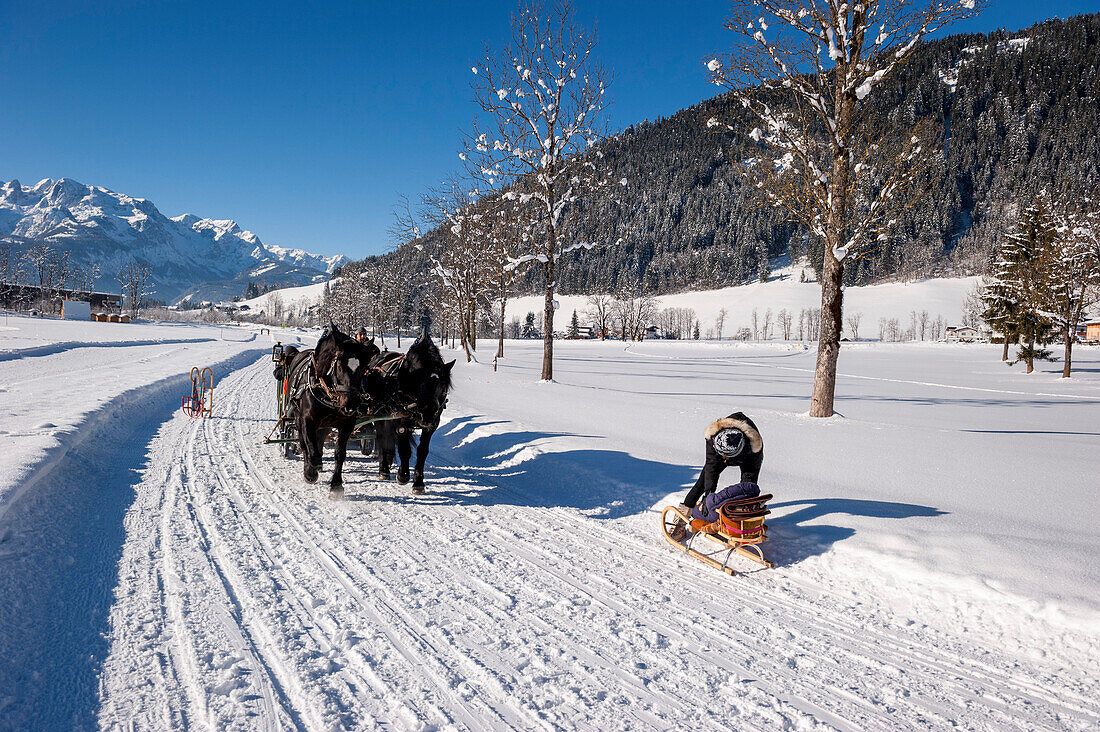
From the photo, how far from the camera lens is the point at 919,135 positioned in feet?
36.1

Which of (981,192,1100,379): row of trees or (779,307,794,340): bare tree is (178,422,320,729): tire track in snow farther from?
(779,307,794,340): bare tree

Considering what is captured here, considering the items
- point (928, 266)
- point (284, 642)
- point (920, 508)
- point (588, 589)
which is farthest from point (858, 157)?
point (928, 266)

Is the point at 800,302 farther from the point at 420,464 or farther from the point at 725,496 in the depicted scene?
the point at 725,496

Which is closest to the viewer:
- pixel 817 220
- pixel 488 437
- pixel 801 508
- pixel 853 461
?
pixel 801 508

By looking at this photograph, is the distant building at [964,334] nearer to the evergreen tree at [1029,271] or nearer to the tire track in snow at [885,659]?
the evergreen tree at [1029,271]

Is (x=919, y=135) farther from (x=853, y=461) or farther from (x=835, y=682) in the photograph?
(x=835, y=682)

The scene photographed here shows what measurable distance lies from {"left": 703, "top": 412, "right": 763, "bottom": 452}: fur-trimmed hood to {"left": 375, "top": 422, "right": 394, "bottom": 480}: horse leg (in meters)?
4.27

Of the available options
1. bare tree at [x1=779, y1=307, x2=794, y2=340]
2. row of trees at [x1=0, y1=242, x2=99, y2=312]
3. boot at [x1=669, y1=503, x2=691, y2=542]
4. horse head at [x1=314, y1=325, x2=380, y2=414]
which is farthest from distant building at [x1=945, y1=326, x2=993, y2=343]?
row of trees at [x1=0, y1=242, x2=99, y2=312]

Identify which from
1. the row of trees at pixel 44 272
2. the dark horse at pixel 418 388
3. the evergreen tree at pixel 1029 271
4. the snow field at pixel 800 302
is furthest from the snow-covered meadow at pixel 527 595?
the snow field at pixel 800 302

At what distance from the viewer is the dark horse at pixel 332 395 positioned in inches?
233

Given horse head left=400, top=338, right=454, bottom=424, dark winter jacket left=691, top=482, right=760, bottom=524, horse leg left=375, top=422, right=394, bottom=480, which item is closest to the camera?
dark winter jacket left=691, top=482, right=760, bottom=524

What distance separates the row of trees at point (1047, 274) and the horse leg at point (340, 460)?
3976 centimetres

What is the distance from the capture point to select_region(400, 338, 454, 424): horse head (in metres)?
6.19

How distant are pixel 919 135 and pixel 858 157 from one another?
1.16 metres
